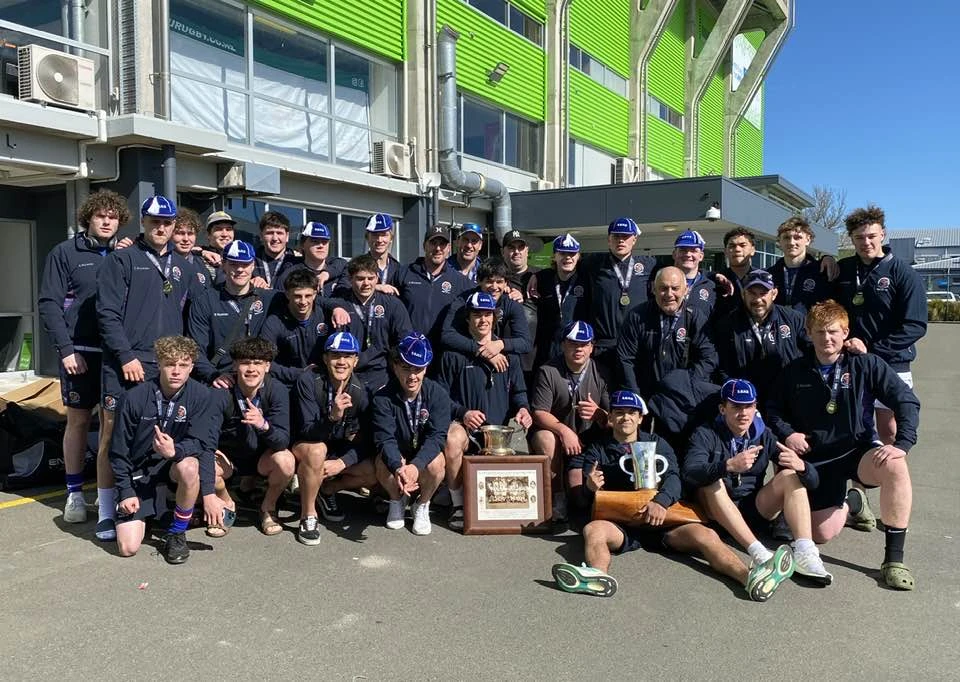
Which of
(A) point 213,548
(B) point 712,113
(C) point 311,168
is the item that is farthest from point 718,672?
(B) point 712,113

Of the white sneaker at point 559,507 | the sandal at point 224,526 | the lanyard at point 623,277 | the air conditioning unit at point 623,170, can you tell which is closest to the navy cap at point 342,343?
the sandal at point 224,526

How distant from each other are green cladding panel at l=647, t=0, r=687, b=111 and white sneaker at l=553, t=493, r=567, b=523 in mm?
25174

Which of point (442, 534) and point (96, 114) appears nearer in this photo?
point (442, 534)

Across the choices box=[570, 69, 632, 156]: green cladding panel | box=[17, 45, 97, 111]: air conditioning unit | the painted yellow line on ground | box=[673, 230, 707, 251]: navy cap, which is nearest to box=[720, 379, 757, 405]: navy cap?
box=[673, 230, 707, 251]: navy cap

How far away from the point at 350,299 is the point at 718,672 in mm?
3803

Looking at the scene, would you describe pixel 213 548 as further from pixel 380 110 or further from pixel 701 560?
pixel 380 110

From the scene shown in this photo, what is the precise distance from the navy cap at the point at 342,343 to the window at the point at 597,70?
20217mm

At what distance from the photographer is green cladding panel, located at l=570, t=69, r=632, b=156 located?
2337 cm

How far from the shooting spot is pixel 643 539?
16.4 ft

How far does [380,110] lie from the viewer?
1617 cm

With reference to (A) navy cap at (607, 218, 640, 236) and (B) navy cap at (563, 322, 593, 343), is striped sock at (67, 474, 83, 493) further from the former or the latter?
(A) navy cap at (607, 218, 640, 236)

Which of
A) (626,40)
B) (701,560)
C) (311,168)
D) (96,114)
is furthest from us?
(626,40)

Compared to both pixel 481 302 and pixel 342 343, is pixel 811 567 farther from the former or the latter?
pixel 342 343

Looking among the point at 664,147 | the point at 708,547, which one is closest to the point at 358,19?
the point at 708,547
